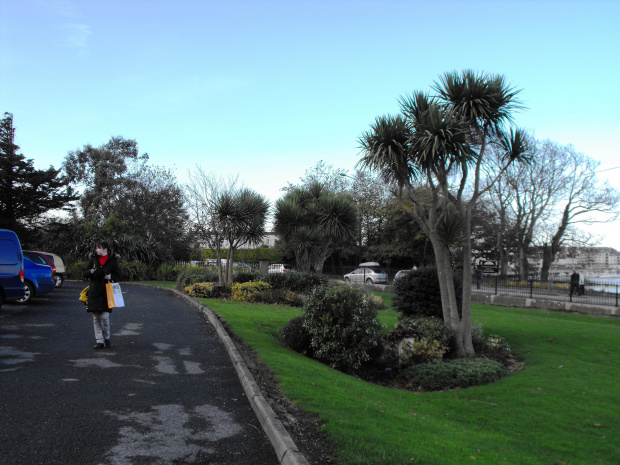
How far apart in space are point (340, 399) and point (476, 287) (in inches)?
949

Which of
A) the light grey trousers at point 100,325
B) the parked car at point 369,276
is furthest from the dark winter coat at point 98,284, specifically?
the parked car at point 369,276

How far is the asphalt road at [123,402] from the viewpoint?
13.4ft

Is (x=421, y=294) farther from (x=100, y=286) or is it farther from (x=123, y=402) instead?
(x=123, y=402)

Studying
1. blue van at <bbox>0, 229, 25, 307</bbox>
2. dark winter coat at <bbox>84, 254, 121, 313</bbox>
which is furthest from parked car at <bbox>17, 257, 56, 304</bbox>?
dark winter coat at <bbox>84, 254, 121, 313</bbox>

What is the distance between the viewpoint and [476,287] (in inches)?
1102

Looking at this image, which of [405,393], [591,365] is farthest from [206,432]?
[591,365]

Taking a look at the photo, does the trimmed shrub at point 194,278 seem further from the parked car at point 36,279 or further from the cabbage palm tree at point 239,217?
the parked car at point 36,279

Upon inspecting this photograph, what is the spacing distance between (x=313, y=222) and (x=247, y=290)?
20.6 ft

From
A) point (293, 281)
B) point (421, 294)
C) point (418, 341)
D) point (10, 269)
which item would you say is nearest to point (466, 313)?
point (418, 341)

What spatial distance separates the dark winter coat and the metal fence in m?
20.5

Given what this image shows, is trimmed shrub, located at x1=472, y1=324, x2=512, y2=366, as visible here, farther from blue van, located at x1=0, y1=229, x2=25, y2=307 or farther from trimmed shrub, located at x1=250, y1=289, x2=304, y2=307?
blue van, located at x1=0, y1=229, x2=25, y2=307

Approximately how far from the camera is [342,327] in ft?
31.5

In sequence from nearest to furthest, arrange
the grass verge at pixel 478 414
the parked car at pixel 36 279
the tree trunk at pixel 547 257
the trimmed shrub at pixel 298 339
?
the grass verge at pixel 478 414
the trimmed shrub at pixel 298 339
the parked car at pixel 36 279
the tree trunk at pixel 547 257

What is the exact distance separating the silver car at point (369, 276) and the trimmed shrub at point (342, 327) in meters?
23.4
